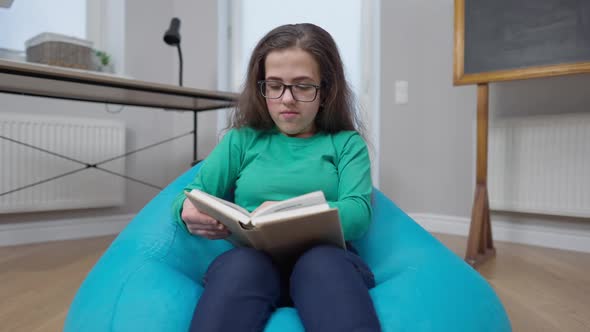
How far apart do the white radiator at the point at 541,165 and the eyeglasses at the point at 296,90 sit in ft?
5.10

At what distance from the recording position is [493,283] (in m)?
1.51

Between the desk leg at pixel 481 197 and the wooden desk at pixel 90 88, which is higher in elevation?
the wooden desk at pixel 90 88

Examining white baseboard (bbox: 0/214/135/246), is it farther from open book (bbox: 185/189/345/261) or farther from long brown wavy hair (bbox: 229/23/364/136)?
open book (bbox: 185/189/345/261)

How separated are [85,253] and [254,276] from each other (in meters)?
1.58

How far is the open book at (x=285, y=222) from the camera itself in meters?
0.60

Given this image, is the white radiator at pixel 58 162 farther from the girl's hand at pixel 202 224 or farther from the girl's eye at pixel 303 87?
the girl's eye at pixel 303 87

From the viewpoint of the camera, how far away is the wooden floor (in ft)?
3.84

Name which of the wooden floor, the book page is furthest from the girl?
the wooden floor

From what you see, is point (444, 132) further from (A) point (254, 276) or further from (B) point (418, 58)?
(A) point (254, 276)

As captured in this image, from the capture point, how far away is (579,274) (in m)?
1.62

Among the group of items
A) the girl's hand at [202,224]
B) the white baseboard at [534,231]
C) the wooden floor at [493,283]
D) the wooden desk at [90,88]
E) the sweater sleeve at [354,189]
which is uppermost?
the wooden desk at [90,88]

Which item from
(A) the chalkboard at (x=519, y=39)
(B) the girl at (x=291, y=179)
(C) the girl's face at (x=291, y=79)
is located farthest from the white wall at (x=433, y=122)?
(C) the girl's face at (x=291, y=79)

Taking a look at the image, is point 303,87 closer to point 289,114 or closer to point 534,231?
point 289,114

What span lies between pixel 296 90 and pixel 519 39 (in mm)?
1234
